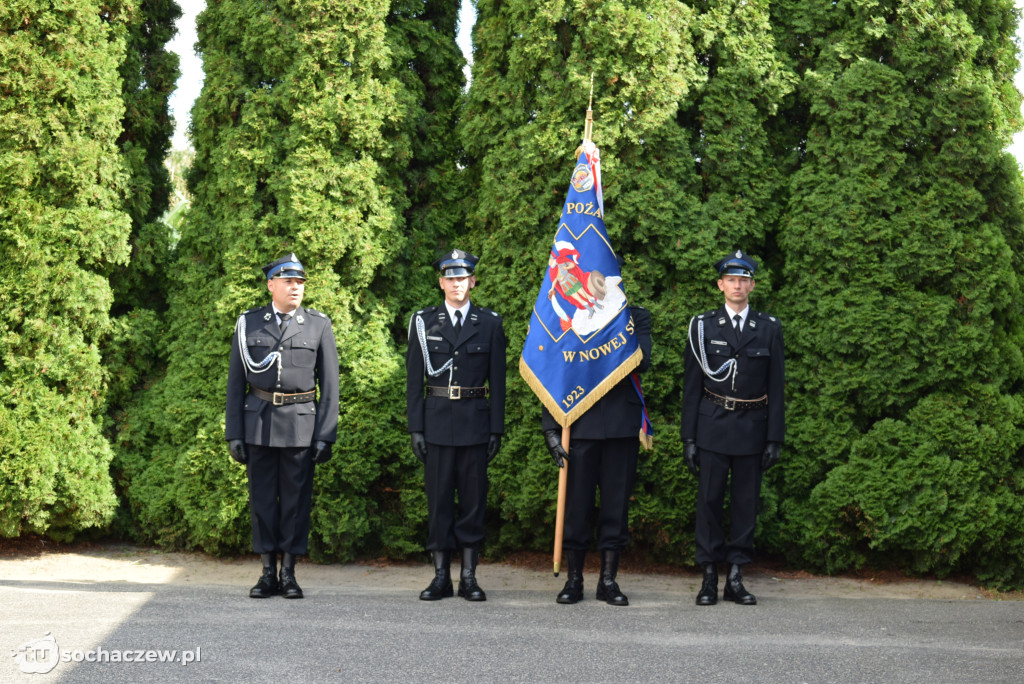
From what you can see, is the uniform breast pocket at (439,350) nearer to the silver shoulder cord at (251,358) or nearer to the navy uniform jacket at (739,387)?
the silver shoulder cord at (251,358)

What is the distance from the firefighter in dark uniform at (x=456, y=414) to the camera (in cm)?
532

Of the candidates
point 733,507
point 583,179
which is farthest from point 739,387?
point 583,179

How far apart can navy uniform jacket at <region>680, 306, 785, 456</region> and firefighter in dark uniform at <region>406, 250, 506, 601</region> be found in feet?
3.75

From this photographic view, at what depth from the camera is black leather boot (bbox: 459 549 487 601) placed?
5250mm

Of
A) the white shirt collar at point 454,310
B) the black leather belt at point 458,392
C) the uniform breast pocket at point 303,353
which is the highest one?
the white shirt collar at point 454,310

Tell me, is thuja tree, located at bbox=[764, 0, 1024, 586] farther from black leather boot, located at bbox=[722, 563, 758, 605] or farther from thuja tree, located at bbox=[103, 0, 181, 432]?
thuja tree, located at bbox=[103, 0, 181, 432]

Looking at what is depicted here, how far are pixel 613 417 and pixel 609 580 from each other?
3.05 feet

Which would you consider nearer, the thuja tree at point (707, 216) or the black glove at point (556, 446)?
the black glove at point (556, 446)

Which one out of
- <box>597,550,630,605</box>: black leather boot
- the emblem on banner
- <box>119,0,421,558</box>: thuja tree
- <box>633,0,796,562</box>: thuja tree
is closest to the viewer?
<box>597,550,630,605</box>: black leather boot

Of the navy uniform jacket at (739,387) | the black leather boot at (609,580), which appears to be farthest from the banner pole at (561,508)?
the navy uniform jacket at (739,387)

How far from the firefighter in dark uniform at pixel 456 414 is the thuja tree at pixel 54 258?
106 inches

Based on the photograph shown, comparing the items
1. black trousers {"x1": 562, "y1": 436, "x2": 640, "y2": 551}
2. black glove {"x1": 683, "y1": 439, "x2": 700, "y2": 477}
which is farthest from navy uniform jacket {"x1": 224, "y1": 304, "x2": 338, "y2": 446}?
black glove {"x1": 683, "y1": 439, "x2": 700, "y2": 477}

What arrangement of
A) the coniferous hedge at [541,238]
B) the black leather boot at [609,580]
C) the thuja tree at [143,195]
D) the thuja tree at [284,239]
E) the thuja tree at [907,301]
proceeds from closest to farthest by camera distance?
the black leather boot at [609,580] → the thuja tree at [907,301] → the coniferous hedge at [541,238] → the thuja tree at [284,239] → the thuja tree at [143,195]

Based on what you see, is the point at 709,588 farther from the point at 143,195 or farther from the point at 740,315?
the point at 143,195
